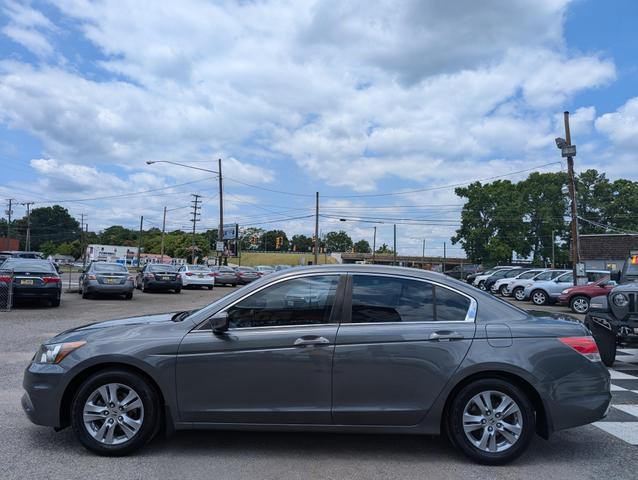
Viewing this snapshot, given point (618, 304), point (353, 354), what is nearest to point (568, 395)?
point (353, 354)

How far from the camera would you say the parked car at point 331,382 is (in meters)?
4.28

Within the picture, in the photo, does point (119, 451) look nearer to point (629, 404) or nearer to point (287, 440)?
point (287, 440)

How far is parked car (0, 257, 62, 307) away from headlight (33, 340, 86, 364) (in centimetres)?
1175

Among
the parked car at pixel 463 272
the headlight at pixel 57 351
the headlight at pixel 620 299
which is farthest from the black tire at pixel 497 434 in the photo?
the parked car at pixel 463 272

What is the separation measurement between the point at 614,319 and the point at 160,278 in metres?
20.8

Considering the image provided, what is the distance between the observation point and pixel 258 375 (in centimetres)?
429

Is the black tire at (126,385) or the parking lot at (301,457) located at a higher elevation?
the black tire at (126,385)

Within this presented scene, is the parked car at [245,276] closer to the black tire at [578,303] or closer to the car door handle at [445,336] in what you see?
→ the black tire at [578,303]

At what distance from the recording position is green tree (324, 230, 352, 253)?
488 ft

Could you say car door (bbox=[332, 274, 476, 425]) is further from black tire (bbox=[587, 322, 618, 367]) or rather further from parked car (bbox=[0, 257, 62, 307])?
parked car (bbox=[0, 257, 62, 307])

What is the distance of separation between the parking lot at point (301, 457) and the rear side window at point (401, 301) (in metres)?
1.16

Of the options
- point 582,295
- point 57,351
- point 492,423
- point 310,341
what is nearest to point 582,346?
point 492,423

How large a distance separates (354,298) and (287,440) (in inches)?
57.5

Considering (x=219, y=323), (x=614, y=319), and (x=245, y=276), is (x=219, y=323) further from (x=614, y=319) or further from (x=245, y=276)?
(x=245, y=276)
